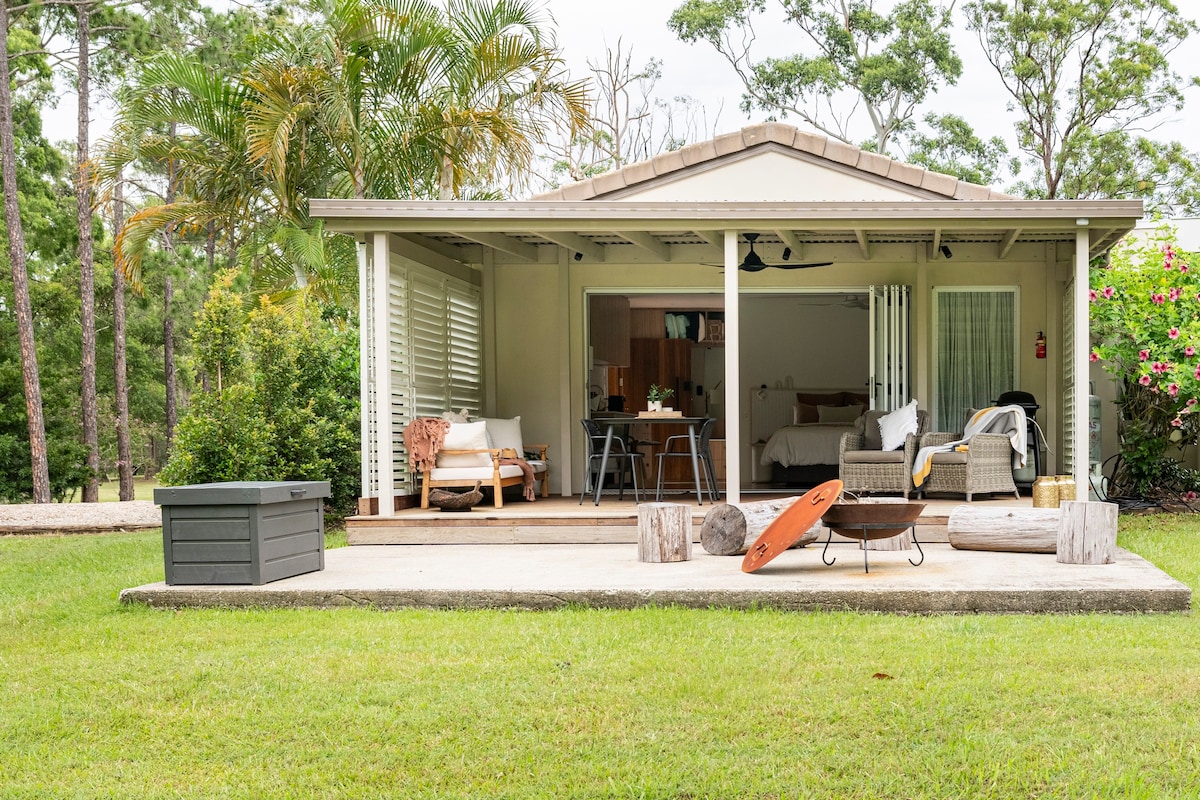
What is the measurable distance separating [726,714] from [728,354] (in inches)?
171

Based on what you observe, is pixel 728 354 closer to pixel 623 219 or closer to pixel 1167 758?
pixel 623 219

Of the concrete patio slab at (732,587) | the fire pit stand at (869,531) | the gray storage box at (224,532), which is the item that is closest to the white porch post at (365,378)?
the concrete patio slab at (732,587)

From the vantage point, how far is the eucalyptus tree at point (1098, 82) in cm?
1977

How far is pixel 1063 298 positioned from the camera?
9.94 metres

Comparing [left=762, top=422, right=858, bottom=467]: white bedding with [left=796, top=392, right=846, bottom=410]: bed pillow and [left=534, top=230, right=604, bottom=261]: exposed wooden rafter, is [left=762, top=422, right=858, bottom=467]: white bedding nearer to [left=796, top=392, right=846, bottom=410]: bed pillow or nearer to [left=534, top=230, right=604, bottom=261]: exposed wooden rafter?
[left=796, top=392, right=846, bottom=410]: bed pillow

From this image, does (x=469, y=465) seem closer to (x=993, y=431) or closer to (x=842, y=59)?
(x=993, y=431)

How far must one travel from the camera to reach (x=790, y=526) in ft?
19.7

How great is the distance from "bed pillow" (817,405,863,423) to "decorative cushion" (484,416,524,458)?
213 inches

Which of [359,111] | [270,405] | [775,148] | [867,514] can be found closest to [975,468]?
[867,514]

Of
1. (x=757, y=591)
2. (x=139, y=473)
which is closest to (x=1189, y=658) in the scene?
(x=757, y=591)

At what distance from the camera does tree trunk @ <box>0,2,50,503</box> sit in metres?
14.0

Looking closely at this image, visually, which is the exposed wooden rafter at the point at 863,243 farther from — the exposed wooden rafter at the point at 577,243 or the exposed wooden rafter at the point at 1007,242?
the exposed wooden rafter at the point at 577,243

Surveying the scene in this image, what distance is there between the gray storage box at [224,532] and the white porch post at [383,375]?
5.86ft

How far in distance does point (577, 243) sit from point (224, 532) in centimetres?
436
